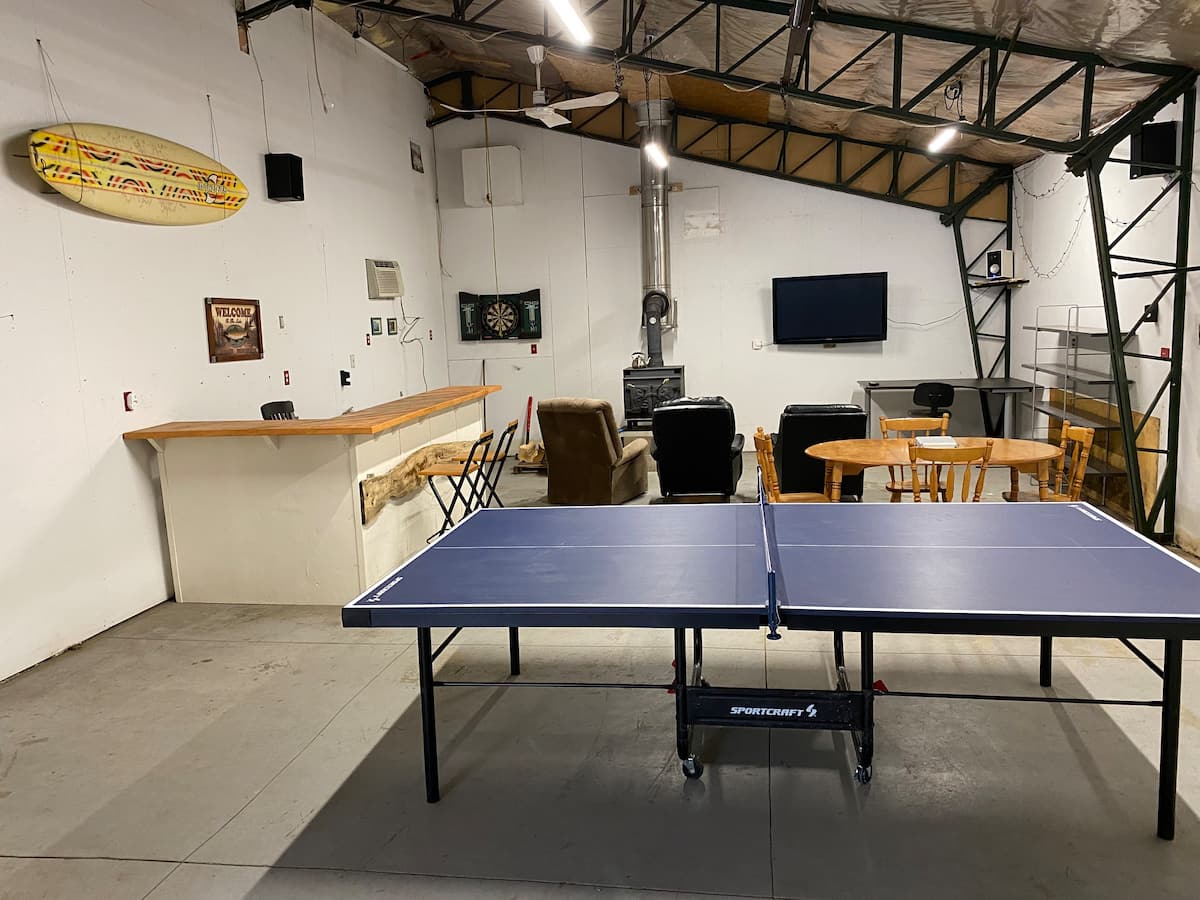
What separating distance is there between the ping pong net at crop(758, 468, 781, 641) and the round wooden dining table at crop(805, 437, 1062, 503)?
1.62 m

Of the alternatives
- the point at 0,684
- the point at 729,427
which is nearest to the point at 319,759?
the point at 0,684

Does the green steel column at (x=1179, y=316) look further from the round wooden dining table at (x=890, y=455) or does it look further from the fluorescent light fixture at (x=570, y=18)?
the fluorescent light fixture at (x=570, y=18)

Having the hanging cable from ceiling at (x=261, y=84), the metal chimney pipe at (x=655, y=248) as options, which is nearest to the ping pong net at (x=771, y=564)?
the hanging cable from ceiling at (x=261, y=84)

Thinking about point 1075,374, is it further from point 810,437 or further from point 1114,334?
point 810,437

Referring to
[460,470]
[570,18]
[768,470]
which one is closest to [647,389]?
[460,470]

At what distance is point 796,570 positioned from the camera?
2.71m

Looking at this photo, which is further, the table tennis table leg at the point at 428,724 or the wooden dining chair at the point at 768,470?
the wooden dining chair at the point at 768,470

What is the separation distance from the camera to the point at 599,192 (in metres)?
10.2

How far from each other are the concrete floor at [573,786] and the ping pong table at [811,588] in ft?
0.70

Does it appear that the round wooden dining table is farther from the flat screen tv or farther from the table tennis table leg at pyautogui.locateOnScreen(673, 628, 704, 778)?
the flat screen tv

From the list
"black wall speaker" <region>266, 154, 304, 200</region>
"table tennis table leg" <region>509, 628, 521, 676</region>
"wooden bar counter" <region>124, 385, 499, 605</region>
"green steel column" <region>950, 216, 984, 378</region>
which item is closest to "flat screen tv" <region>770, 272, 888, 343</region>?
"green steel column" <region>950, 216, 984, 378</region>

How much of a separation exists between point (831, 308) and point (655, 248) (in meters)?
2.13

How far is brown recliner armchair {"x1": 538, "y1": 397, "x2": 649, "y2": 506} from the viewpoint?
671 cm

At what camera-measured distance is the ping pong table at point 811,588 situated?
2.30 meters
